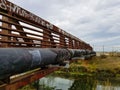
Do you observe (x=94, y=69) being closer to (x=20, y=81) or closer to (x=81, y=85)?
(x=81, y=85)

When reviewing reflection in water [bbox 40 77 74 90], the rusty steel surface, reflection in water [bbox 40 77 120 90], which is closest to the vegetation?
reflection in water [bbox 40 77 120 90]

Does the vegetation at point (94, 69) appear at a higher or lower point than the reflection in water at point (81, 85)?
higher

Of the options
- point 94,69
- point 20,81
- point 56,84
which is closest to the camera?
point 20,81

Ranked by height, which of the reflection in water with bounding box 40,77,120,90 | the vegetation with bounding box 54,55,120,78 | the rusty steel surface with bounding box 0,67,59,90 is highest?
the rusty steel surface with bounding box 0,67,59,90

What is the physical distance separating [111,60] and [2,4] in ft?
84.7

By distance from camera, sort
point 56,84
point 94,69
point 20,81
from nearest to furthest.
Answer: point 20,81 < point 56,84 < point 94,69

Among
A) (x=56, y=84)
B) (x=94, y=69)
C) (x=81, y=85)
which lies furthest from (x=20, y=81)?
(x=94, y=69)

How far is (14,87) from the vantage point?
188 inches

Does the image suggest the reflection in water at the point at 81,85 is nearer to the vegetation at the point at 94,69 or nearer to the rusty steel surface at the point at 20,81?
the vegetation at the point at 94,69

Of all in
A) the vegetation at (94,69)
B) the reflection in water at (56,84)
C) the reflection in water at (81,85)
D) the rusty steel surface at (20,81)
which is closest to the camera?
the rusty steel surface at (20,81)

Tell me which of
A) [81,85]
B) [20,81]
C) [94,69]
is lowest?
[81,85]

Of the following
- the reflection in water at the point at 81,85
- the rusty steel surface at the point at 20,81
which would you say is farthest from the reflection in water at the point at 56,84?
the rusty steel surface at the point at 20,81

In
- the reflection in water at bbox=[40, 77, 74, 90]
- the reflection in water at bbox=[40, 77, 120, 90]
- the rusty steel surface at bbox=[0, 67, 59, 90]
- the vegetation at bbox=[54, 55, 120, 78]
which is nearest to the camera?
the rusty steel surface at bbox=[0, 67, 59, 90]

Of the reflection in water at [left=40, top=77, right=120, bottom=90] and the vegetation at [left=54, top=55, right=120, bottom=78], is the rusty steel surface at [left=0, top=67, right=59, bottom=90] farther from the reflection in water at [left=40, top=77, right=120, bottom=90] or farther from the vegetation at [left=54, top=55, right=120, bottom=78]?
the vegetation at [left=54, top=55, right=120, bottom=78]
